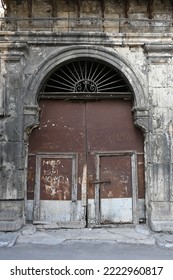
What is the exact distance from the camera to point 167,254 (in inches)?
224

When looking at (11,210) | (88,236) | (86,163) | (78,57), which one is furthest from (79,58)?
(88,236)

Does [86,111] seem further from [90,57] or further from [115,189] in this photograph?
[115,189]

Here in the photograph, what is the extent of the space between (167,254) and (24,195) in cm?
313

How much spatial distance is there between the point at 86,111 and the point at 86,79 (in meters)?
0.73

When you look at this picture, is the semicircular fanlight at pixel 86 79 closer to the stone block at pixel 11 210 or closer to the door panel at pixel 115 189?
the door panel at pixel 115 189

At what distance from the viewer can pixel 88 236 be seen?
6723 mm

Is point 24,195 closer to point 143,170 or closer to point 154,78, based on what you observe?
point 143,170

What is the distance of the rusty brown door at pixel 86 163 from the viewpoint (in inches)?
292

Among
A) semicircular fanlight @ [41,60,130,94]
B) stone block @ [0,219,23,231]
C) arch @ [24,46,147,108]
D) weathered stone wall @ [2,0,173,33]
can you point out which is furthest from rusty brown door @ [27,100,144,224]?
weathered stone wall @ [2,0,173,33]

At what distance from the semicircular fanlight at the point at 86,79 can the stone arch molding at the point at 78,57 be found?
0.24m

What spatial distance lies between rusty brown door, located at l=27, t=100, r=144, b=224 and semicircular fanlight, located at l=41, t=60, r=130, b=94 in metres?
0.32

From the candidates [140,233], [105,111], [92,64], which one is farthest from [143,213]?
[92,64]

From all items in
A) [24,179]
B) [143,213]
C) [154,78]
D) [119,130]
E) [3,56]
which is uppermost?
[3,56]

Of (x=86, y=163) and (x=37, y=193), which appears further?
(x=86, y=163)
